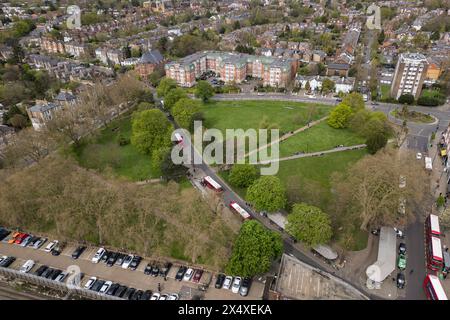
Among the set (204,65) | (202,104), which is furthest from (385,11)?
(202,104)

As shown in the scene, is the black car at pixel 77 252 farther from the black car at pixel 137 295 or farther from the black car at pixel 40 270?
the black car at pixel 137 295

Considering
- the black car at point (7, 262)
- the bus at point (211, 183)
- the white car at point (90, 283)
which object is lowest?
the black car at point (7, 262)

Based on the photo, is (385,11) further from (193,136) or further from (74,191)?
(74,191)

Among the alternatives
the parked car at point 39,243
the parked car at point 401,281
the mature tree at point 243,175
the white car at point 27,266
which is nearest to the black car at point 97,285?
the white car at point 27,266

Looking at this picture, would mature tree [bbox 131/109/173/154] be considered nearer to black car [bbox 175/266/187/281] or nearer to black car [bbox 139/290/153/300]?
black car [bbox 175/266/187/281]

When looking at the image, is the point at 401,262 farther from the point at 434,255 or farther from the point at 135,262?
the point at 135,262

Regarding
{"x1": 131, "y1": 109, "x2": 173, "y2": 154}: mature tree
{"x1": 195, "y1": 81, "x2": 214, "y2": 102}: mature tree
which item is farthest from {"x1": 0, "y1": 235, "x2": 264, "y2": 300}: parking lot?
{"x1": 195, "y1": 81, "x2": 214, "y2": 102}: mature tree
